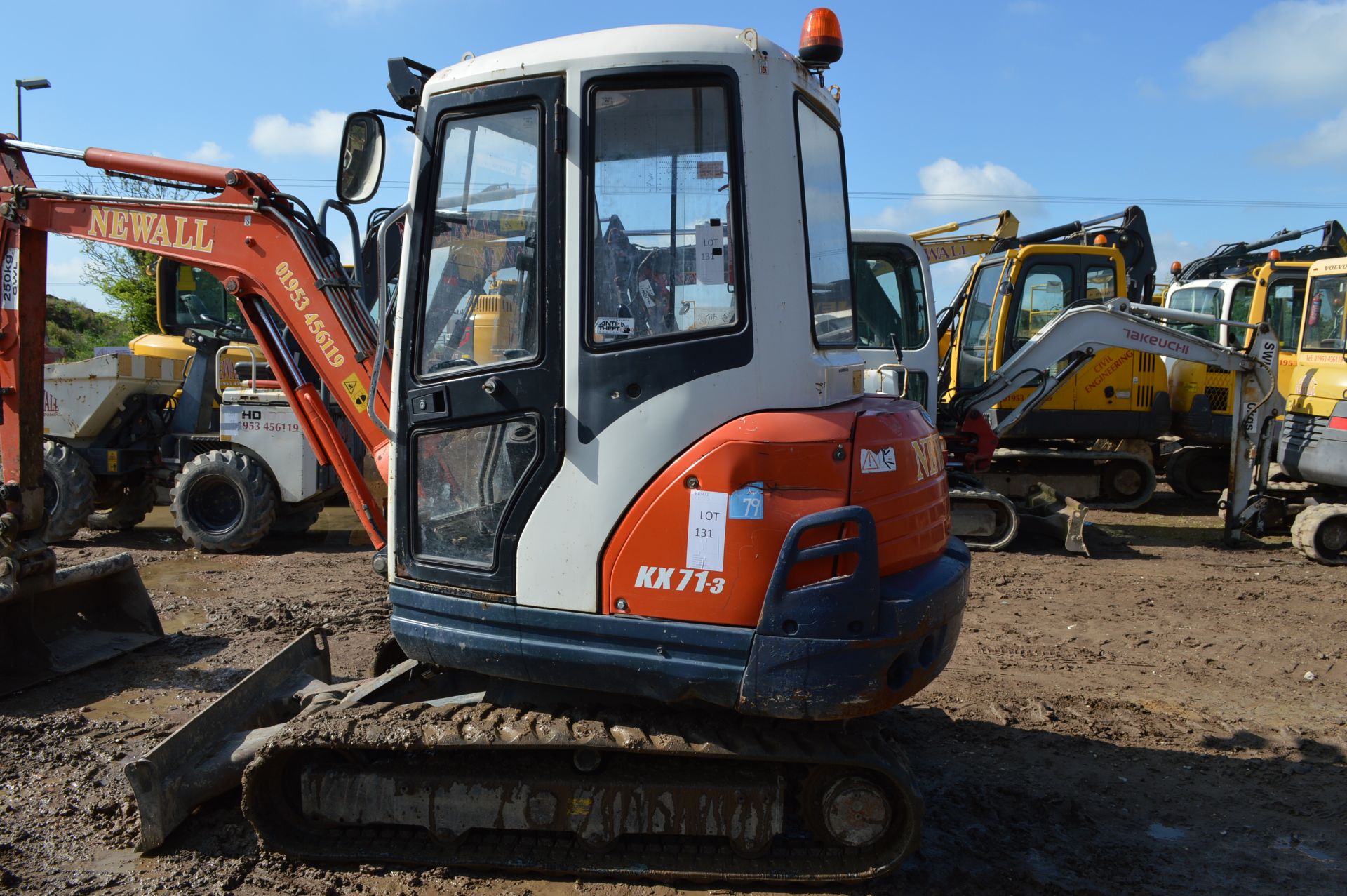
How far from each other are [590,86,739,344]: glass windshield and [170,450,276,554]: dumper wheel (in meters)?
6.56

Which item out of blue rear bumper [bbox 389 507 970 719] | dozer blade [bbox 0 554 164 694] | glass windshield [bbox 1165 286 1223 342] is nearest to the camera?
blue rear bumper [bbox 389 507 970 719]

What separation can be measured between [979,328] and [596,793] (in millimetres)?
8769

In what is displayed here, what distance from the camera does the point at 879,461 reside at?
3229 millimetres

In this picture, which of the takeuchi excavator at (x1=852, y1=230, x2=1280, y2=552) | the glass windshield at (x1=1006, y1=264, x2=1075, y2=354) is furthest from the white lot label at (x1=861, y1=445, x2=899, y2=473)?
the glass windshield at (x1=1006, y1=264, x2=1075, y2=354)

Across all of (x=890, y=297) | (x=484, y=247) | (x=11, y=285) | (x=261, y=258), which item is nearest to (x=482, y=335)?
(x=484, y=247)

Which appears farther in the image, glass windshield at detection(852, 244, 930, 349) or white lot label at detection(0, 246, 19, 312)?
glass windshield at detection(852, 244, 930, 349)

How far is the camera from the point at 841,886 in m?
3.41

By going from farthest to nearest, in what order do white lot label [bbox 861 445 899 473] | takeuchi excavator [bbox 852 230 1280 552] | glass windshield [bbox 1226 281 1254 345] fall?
glass windshield [bbox 1226 281 1254 345] → takeuchi excavator [bbox 852 230 1280 552] → white lot label [bbox 861 445 899 473]

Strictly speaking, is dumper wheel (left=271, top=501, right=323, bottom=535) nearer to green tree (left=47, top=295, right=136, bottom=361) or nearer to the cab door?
the cab door

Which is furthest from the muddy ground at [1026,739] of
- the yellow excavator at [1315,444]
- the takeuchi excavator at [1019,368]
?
the takeuchi excavator at [1019,368]

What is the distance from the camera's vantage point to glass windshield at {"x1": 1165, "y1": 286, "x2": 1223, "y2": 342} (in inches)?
501

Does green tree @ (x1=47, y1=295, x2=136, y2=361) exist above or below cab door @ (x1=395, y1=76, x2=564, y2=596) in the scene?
above

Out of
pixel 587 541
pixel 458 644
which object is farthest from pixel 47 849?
pixel 587 541

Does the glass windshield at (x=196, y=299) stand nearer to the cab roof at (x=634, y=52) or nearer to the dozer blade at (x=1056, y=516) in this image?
the cab roof at (x=634, y=52)
